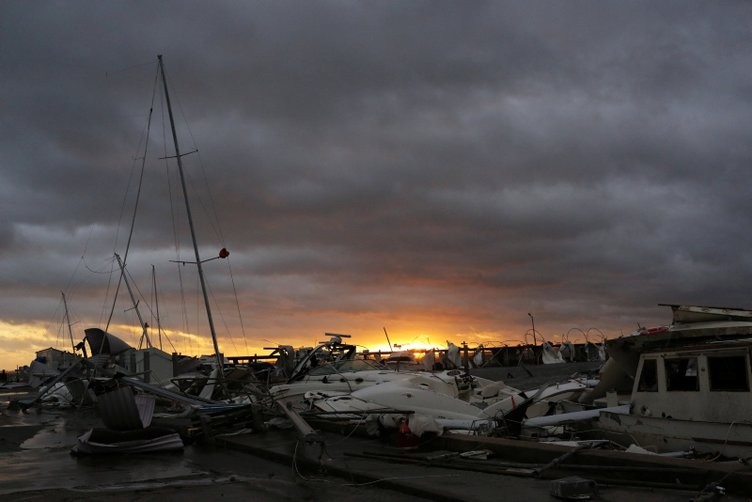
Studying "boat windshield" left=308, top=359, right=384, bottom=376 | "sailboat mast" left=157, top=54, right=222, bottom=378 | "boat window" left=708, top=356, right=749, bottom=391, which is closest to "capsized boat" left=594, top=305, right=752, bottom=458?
"boat window" left=708, top=356, right=749, bottom=391

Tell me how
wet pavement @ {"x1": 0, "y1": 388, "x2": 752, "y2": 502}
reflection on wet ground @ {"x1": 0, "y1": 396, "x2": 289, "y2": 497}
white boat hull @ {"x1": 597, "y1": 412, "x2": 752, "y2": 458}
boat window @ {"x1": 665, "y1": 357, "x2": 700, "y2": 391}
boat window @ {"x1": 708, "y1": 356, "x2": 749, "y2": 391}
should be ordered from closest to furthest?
wet pavement @ {"x1": 0, "y1": 388, "x2": 752, "y2": 502} < reflection on wet ground @ {"x1": 0, "y1": 396, "x2": 289, "y2": 497} < white boat hull @ {"x1": 597, "y1": 412, "x2": 752, "y2": 458} < boat window @ {"x1": 708, "y1": 356, "x2": 749, "y2": 391} < boat window @ {"x1": 665, "y1": 357, "x2": 700, "y2": 391}

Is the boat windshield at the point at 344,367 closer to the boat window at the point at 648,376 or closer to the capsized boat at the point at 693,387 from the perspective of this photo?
the capsized boat at the point at 693,387

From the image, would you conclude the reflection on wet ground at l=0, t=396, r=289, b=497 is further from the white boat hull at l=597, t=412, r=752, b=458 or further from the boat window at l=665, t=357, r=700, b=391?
the boat window at l=665, t=357, r=700, b=391

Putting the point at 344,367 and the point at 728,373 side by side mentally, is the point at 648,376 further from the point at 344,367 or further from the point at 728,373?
the point at 344,367

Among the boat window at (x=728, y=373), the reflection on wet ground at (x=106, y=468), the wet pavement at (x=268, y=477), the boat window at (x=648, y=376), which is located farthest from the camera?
the boat window at (x=648, y=376)

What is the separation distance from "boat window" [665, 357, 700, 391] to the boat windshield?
10.7m

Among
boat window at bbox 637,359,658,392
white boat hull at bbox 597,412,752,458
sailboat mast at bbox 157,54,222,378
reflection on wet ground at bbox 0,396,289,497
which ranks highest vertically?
sailboat mast at bbox 157,54,222,378

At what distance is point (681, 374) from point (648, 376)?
0.74 metres

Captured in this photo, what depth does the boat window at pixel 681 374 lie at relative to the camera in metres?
11.7

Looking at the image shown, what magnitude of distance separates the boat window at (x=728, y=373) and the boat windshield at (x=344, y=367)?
1155 cm

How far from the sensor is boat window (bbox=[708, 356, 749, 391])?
1080cm

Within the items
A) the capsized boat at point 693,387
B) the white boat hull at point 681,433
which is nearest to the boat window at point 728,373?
the capsized boat at point 693,387

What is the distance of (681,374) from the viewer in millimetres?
11836

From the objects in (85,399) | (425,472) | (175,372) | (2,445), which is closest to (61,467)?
(2,445)
